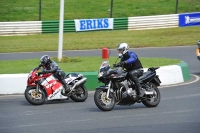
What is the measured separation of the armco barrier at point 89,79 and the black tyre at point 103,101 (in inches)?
147

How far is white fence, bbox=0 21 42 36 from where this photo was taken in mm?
33062

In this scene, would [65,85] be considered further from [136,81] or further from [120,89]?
[136,81]

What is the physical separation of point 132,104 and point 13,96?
3.96 meters

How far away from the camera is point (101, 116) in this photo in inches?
483

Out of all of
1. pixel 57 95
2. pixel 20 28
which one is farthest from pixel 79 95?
pixel 20 28

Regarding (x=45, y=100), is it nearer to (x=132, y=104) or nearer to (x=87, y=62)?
(x=132, y=104)

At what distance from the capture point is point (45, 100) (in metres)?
14.4

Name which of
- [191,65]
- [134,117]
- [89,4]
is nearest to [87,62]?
[191,65]

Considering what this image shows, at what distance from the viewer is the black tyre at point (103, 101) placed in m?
12.7

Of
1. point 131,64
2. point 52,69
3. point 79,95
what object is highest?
point 131,64

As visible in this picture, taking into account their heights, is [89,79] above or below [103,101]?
above

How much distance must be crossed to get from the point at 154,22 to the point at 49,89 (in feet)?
77.2

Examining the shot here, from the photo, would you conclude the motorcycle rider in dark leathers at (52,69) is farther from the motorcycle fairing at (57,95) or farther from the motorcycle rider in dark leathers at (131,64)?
the motorcycle rider in dark leathers at (131,64)

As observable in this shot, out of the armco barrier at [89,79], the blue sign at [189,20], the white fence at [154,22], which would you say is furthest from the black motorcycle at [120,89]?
the blue sign at [189,20]
